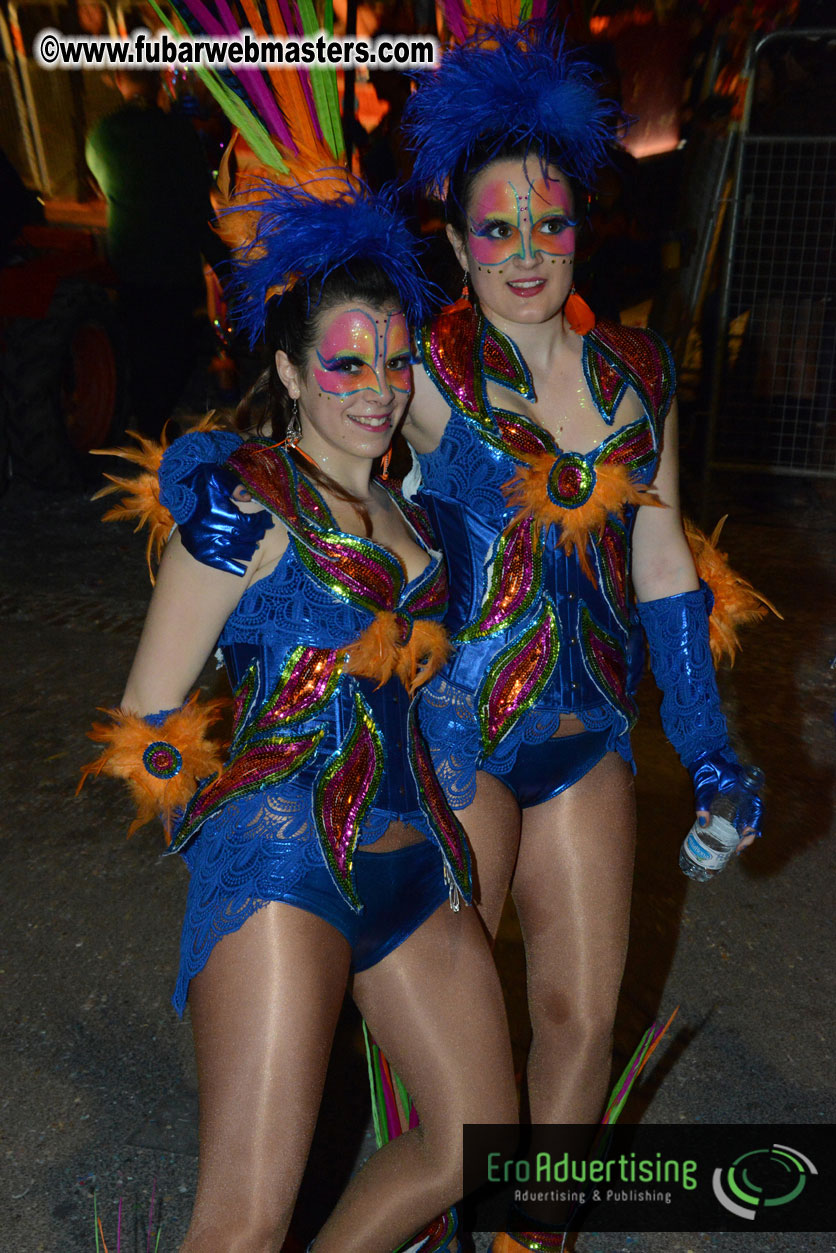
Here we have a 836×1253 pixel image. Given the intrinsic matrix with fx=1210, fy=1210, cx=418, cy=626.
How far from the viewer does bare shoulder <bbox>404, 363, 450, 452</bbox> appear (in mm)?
2434

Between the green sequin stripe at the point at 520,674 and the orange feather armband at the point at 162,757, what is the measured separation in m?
0.54

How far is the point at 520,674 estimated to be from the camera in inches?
93.2

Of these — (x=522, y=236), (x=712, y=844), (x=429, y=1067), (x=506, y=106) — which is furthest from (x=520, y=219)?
(x=429, y=1067)

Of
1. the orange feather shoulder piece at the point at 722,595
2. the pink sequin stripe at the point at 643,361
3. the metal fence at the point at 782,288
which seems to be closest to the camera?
the pink sequin stripe at the point at 643,361

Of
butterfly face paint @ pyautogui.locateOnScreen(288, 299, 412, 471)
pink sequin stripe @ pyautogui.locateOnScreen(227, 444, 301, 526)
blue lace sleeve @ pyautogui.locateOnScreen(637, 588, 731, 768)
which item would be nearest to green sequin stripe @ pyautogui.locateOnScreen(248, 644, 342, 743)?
pink sequin stripe @ pyautogui.locateOnScreen(227, 444, 301, 526)

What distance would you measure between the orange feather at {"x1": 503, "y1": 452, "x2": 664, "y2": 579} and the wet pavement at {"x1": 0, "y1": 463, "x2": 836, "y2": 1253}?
1621mm

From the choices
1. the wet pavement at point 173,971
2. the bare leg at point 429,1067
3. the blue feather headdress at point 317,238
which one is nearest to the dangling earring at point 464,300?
the blue feather headdress at point 317,238

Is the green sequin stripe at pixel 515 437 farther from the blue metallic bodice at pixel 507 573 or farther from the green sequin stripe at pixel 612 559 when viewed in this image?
the green sequin stripe at pixel 612 559

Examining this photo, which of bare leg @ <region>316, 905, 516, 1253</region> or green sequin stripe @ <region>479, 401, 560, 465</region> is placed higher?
green sequin stripe @ <region>479, 401, 560, 465</region>

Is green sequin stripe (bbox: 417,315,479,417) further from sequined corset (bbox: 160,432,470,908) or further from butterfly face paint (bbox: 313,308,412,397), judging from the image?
sequined corset (bbox: 160,432,470,908)

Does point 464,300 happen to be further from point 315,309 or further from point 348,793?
point 348,793

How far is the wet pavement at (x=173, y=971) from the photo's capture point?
9.46 feet

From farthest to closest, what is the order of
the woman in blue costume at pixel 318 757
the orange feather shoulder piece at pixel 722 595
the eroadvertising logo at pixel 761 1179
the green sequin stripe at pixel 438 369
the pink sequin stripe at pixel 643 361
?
the eroadvertising logo at pixel 761 1179
the orange feather shoulder piece at pixel 722 595
the pink sequin stripe at pixel 643 361
the green sequin stripe at pixel 438 369
the woman in blue costume at pixel 318 757

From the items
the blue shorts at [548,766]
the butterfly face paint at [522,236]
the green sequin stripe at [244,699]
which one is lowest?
the blue shorts at [548,766]
